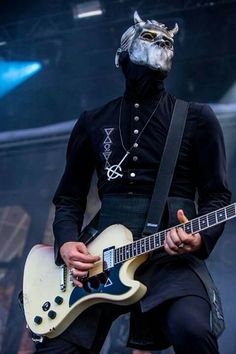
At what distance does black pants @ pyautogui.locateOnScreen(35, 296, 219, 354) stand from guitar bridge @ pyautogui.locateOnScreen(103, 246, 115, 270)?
20 centimetres

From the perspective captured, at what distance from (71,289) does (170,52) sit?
0.93 metres

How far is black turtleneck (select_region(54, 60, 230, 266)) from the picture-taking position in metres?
1.91

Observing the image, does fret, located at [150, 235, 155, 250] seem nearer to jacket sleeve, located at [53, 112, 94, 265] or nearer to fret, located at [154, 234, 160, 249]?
fret, located at [154, 234, 160, 249]

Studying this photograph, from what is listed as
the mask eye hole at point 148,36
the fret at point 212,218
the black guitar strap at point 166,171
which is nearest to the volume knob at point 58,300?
the black guitar strap at point 166,171

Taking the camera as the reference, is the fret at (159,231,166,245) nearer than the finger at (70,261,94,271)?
Yes

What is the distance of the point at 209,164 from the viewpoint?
1.90m

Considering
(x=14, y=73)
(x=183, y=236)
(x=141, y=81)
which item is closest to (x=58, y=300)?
(x=183, y=236)

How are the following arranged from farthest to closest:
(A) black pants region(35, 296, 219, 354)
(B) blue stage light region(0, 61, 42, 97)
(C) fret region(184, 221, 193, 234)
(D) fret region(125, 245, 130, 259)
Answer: (B) blue stage light region(0, 61, 42, 97) < (D) fret region(125, 245, 130, 259) < (C) fret region(184, 221, 193, 234) < (A) black pants region(35, 296, 219, 354)

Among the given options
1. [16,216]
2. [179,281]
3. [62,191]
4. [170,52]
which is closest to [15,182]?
[16,216]

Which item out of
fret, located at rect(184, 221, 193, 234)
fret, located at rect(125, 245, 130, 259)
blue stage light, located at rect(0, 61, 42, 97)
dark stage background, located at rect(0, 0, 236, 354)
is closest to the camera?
fret, located at rect(184, 221, 193, 234)

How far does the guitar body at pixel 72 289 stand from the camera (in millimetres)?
1749

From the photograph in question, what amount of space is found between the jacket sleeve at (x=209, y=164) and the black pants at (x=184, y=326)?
0.28 meters

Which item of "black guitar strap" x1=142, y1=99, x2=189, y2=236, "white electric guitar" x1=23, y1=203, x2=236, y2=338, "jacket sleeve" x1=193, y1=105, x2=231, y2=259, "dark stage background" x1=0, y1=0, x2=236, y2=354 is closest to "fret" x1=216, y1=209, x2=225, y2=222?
"white electric guitar" x1=23, y1=203, x2=236, y2=338

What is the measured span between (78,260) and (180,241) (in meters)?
0.40
